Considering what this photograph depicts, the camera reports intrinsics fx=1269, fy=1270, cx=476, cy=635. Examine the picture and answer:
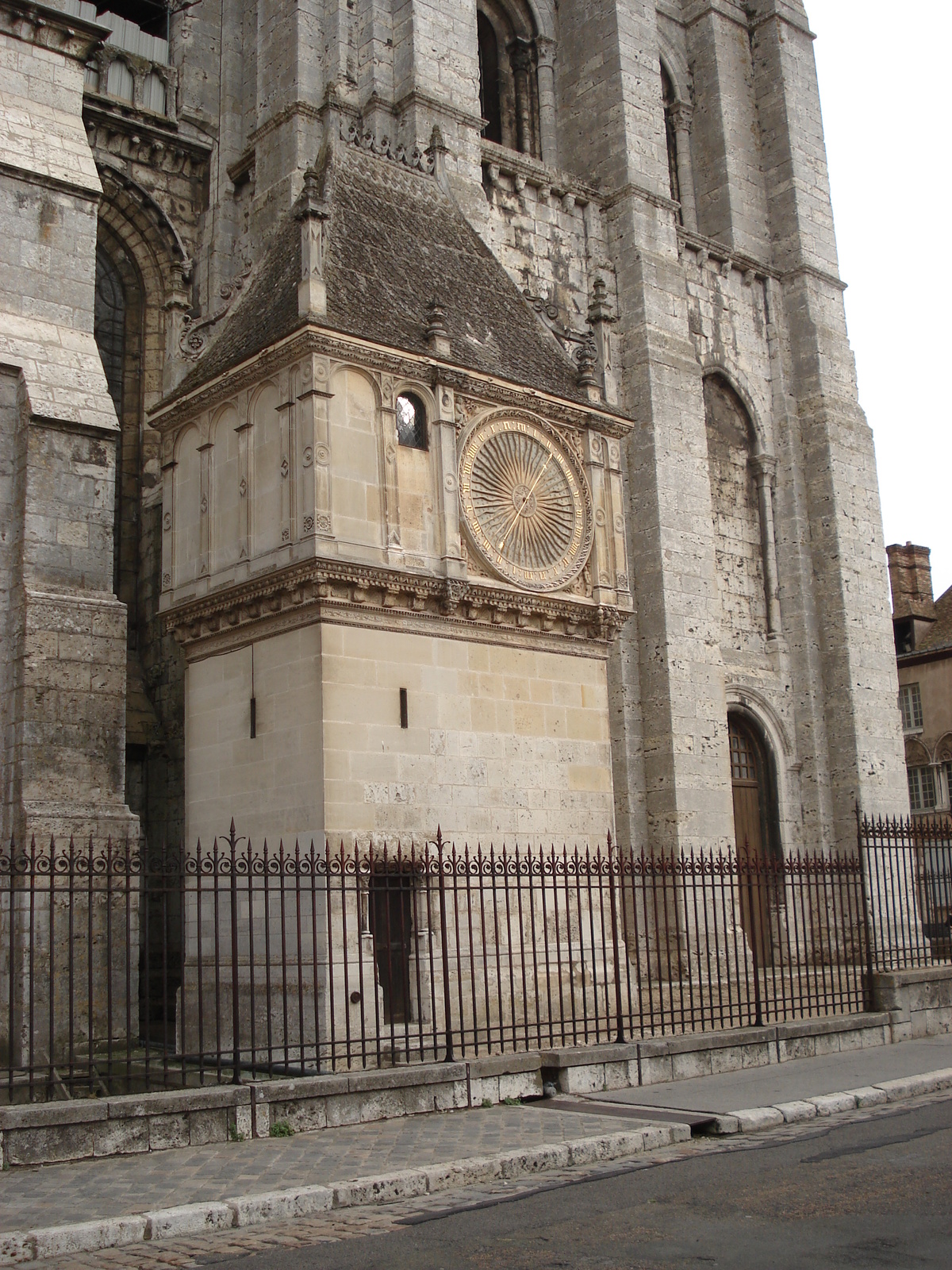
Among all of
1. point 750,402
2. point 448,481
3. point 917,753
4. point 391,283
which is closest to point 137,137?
point 391,283

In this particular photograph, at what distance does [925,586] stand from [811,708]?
1579 cm

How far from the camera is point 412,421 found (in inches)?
539

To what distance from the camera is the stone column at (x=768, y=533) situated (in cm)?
2172

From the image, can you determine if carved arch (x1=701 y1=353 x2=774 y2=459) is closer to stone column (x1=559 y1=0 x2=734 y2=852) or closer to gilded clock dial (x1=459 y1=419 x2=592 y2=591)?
stone column (x1=559 y1=0 x2=734 y2=852)

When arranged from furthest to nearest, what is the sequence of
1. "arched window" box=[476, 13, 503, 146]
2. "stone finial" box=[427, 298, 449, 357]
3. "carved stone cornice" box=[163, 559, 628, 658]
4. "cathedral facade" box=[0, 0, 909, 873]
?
"arched window" box=[476, 13, 503, 146] → "stone finial" box=[427, 298, 449, 357] → "cathedral facade" box=[0, 0, 909, 873] → "carved stone cornice" box=[163, 559, 628, 658]

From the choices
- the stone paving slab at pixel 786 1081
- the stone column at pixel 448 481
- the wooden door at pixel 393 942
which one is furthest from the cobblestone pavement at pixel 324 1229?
the stone column at pixel 448 481

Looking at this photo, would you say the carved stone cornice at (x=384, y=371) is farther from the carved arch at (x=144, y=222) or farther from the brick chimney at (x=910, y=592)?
the brick chimney at (x=910, y=592)

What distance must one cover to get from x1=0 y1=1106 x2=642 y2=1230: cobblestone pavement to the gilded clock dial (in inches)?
252

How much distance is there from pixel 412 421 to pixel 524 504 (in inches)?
65.0

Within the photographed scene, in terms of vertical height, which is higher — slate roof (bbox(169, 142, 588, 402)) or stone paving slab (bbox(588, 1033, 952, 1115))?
slate roof (bbox(169, 142, 588, 402))

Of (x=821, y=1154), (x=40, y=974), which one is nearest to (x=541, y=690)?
(x=40, y=974)

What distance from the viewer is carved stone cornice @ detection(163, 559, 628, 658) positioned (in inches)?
492

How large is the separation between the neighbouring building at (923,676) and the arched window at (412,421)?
72.8ft

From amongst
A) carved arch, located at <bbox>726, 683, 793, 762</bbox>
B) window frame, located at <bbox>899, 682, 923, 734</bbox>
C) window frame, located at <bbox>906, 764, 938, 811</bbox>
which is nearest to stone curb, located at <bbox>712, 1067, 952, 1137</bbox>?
carved arch, located at <bbox>726, 683, 793, 762</bbox>
